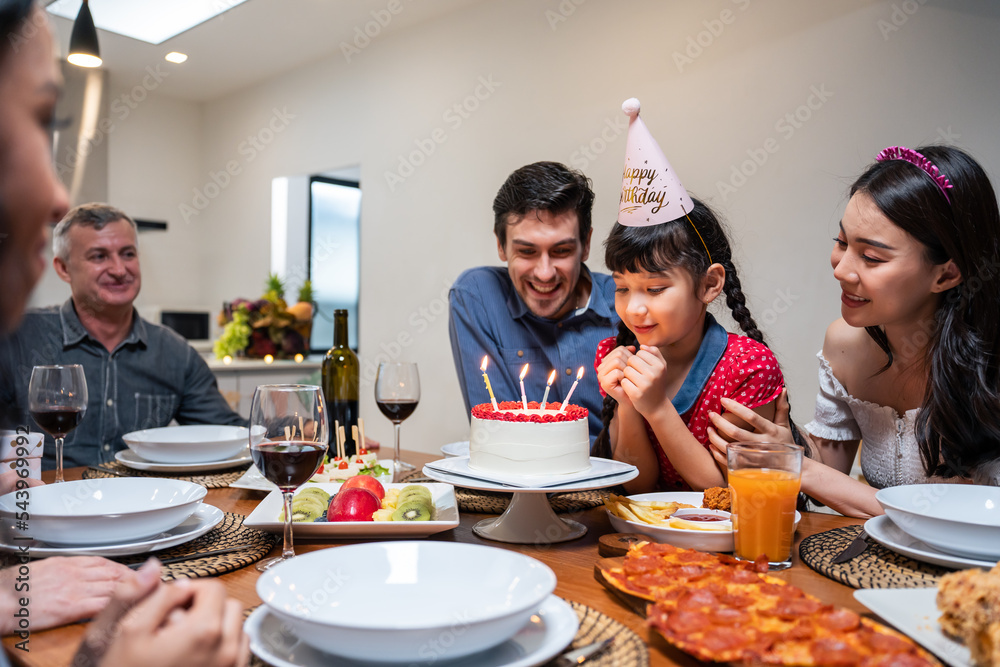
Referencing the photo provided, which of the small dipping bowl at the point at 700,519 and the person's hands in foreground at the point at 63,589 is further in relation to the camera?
the small dipping bowl at the point at 700,519

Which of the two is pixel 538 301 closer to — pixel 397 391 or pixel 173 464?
pixel 397 391

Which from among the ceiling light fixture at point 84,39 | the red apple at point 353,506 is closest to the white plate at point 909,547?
the red apple at point 353,506

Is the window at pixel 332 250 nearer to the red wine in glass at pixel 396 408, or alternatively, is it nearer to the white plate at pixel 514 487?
the red wine in glass at pixel 396 408

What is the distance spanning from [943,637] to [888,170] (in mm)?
1141

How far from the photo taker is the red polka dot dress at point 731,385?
1.55m

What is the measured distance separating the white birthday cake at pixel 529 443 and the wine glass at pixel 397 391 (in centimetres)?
50

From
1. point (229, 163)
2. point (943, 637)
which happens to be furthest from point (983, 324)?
point (229, 163)

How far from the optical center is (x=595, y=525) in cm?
120

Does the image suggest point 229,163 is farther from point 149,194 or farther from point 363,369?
point 363,369

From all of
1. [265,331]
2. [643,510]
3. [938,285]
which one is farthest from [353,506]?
[265,331]

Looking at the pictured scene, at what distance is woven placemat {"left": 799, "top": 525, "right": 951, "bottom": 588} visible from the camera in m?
0.87

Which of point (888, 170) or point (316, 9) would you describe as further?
point (316, 9)

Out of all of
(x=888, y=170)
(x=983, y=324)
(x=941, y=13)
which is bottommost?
(x=983, y=324)

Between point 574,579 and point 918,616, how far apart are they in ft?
1.26
